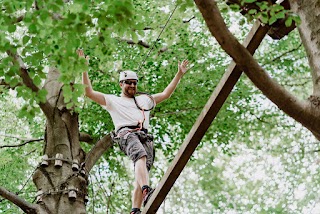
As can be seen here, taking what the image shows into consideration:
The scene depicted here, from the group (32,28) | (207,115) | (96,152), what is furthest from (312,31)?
(96,152)

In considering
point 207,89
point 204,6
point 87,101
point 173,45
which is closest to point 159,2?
point 173,45

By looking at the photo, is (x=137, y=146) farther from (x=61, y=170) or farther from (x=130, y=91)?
(x=61, y=170)

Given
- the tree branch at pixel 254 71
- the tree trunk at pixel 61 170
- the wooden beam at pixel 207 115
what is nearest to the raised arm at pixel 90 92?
the wooden beam at pixel 207 115

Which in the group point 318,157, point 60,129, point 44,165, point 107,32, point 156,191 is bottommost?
point 156,191

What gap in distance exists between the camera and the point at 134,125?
546 centimetres

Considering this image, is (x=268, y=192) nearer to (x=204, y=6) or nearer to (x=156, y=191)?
(x=156, y=191)

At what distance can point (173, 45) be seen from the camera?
948 centimetres

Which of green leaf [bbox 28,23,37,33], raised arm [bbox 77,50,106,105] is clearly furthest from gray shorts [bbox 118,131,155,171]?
green leaf [bbox 28,23,37,33]

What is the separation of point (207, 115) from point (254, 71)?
0.76 m

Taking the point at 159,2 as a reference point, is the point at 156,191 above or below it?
below

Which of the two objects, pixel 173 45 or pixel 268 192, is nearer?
pixel 173 45

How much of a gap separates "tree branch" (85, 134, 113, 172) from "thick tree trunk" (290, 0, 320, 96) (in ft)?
14.4

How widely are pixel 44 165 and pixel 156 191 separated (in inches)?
109

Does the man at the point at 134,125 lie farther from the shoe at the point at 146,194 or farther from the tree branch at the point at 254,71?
the tree branch at the point at 254,71
